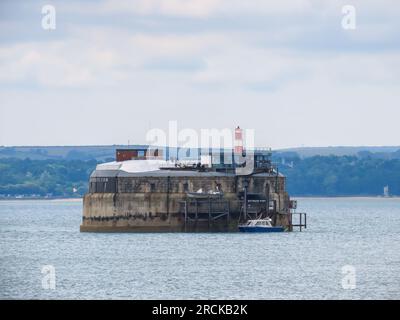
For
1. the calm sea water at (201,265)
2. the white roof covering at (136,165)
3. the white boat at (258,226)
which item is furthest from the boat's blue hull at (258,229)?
the white roof covering at (136,165)

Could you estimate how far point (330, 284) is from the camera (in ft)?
276

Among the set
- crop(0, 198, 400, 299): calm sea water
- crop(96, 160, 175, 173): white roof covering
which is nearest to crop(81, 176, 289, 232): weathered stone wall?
crop(0, 198, 400, 299): calm sea water

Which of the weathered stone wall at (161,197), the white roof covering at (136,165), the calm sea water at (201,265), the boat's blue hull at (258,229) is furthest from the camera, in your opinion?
the white roof covering at (136,165)

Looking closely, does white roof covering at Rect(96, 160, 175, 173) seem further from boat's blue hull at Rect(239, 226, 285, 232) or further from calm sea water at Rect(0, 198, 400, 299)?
boat's blue hull at Rect(239, 226, 285, 232)

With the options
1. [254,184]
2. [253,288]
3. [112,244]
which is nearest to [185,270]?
[253,288]

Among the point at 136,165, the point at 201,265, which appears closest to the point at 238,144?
the point at 136,165

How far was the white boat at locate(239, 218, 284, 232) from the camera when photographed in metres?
124

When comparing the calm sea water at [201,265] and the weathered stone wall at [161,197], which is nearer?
the calm sea water at [201,265]

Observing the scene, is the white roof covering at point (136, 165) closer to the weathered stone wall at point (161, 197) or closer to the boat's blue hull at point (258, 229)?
the weathered stone wall at point (161, 197)

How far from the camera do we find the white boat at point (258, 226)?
406ft

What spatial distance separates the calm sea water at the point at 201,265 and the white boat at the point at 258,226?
2.87ft

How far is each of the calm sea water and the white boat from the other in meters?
0.88

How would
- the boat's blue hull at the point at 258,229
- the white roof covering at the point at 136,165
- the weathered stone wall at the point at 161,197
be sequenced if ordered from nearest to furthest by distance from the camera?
the weathered stone wall at the point at 161,197 → the boat's blue hull at the point at 258,229 → the white roof covering at the point at 136,165

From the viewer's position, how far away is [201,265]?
Answer: 96.6m
